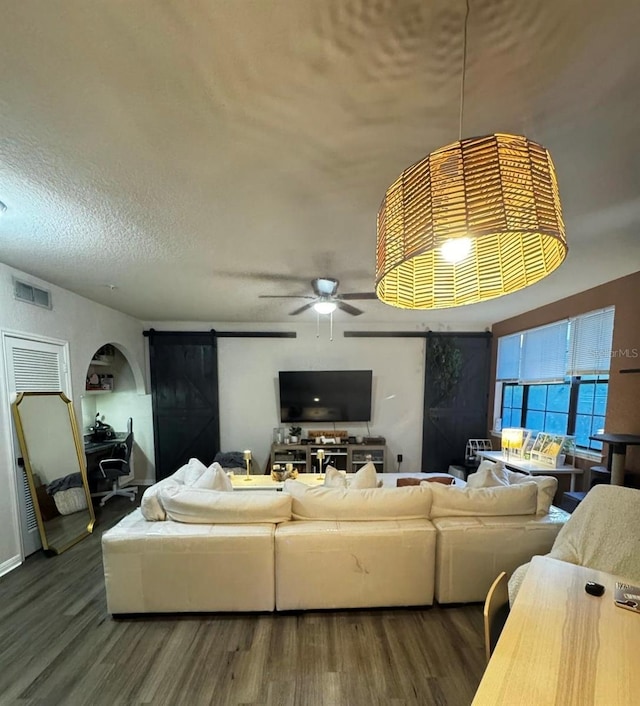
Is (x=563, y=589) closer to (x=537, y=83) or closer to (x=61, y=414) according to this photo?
(x=537, y=83)

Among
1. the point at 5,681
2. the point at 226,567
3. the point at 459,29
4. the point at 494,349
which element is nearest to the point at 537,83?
the point at 459,29

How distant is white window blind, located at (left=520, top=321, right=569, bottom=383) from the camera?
156 inches

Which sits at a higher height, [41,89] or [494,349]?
[41,89]

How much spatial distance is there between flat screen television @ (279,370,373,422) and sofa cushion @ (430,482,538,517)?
299cm

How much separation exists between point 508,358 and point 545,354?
827 millimetres

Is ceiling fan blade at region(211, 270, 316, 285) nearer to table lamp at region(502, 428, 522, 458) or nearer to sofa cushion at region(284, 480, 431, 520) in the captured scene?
sofa cushion at region(284, 480, 431, 520)

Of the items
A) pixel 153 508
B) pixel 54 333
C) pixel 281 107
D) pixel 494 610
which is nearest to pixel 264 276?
pixel 281 107

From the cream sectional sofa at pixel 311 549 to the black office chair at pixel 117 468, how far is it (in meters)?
2.38

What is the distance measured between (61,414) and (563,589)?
438cm

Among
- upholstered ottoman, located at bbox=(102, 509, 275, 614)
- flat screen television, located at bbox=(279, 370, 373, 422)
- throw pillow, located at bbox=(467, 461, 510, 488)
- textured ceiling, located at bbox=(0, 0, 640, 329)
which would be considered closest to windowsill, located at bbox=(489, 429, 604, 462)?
throw pillow, located at bbox=(467, 461, 510, 488)

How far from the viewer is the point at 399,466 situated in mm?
5570

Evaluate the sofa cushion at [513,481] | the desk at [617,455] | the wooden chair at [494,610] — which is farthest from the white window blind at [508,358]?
the wooden chair at [494,610]

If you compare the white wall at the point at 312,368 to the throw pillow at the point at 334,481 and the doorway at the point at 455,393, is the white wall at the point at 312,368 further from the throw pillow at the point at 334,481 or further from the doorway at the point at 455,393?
the throw pillow at the point at 334,481

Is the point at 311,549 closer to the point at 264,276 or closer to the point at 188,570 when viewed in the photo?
the point at 188,570
